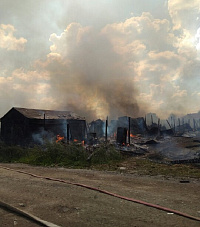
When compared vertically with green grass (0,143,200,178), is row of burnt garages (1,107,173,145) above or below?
above

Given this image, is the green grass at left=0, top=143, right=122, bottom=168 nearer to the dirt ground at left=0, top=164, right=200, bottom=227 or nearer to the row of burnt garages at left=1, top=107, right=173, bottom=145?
the dirt ground at left=0, top=164, right=200, bottom=227

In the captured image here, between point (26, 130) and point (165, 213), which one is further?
point (26, 130)

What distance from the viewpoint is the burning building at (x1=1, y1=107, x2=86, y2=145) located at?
27844 millimetres

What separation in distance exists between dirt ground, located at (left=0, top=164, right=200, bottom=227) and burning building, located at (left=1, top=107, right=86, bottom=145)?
18.8 meters

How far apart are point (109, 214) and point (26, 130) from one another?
24267 millimetres


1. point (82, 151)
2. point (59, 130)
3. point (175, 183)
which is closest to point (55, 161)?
point (82, 151)

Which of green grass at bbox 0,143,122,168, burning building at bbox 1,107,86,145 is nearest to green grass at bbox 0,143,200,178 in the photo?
green grass at bbox 0,143,122,168

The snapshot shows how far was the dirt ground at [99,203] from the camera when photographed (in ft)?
16.5

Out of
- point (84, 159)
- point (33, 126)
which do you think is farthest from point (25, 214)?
point (33, 126)

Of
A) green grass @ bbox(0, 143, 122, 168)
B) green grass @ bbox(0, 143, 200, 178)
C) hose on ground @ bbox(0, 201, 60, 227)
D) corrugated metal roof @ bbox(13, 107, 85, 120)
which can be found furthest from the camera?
corrugated metal roof @ bbox(13, 107, 85, 120)

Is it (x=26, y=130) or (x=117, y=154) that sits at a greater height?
(x=26, y=130)

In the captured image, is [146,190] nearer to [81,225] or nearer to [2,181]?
[81,225]

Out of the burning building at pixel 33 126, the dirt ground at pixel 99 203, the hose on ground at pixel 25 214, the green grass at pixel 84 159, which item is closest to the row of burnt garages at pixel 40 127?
the burning building at pixel 33 126

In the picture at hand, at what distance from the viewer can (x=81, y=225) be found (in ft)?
15.8
